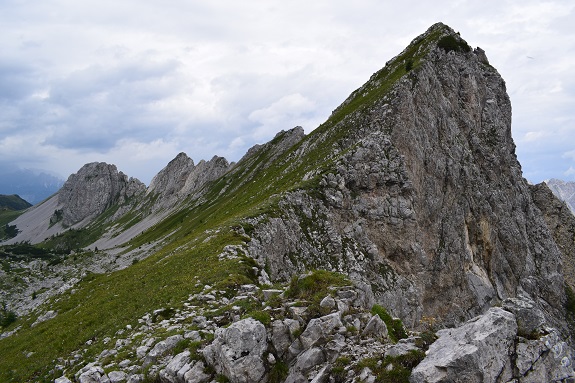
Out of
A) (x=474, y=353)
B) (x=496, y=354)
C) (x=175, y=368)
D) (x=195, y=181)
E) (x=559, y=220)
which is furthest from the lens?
(x=195, y=181)

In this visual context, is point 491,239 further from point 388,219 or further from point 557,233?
point 557,233

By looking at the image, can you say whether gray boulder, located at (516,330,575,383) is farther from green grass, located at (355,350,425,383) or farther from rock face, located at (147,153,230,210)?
rock face, located at (147,153,230,210)

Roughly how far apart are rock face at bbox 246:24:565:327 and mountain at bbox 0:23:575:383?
29 cm

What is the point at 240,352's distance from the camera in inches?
550

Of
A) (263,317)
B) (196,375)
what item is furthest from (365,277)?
(196,375)

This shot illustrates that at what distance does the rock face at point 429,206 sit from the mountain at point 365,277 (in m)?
0.29

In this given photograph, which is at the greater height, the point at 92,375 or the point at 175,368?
the point at 175,368

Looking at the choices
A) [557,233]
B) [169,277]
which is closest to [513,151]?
[557,233]

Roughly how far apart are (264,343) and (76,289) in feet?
112

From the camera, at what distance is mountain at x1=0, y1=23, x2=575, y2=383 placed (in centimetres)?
1291

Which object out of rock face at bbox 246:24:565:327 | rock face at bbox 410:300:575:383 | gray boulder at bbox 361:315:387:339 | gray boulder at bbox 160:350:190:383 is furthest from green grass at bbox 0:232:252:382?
rock face at bbox 410:300:575:383

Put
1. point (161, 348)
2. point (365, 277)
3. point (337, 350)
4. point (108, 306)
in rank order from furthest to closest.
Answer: point (365, 277) → point (108, 306) → point (161, 348) → point (337, 350)

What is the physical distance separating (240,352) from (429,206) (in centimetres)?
5084

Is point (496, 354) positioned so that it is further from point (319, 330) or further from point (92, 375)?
point (92, 375)
